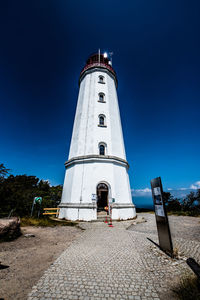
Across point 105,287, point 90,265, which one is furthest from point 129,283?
point 90,265

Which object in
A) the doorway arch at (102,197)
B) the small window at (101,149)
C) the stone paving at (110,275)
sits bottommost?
the stone paving at (110,275)

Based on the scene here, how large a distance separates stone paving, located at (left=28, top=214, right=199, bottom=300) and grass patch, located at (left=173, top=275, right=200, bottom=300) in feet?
0.67

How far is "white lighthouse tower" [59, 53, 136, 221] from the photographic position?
43.3ft

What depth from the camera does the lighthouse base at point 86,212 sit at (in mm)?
12509

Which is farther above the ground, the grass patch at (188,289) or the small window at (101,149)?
the small window at (101,149)

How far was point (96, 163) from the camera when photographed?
14484 millimetres

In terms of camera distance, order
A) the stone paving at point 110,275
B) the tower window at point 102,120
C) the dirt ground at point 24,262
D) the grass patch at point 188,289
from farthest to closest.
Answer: the tower window at point 102,120, the dirt ground at point 24,262, the stone paving at point 110,275, the grass patch at point 188,289

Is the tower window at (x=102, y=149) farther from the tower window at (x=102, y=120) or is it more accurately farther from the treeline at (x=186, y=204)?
the treeline at (x=186, y=204)

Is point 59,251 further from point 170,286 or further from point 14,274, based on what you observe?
point 170,286

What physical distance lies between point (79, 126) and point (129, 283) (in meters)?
15.8

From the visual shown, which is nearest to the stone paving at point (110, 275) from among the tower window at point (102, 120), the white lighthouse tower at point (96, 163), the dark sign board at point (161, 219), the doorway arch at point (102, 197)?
the dark sign board at point (161, 219)

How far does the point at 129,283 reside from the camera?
3.34 metres

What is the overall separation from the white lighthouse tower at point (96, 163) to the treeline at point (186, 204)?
37.8ft

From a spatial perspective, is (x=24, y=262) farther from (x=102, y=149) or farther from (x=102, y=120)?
(x=102, y=120)
